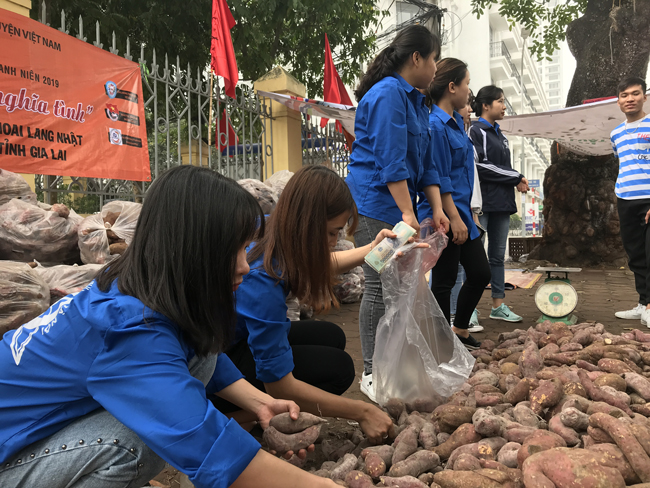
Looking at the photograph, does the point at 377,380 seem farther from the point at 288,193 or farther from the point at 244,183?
the point at 244,183

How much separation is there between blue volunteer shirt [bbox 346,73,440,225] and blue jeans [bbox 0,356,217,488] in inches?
60.7

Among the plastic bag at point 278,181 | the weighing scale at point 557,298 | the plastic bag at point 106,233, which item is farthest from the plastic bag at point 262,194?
the weighing scale at point 557,298

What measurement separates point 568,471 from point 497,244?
2.95 metres

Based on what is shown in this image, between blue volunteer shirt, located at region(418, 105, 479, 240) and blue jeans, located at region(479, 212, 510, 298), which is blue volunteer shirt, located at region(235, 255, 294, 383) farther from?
blue jeans, located at region(479, 212, 510, 298)

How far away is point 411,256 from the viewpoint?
2072 mm

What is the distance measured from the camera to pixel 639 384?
6.01ft

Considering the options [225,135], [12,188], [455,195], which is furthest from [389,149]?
[225,135]

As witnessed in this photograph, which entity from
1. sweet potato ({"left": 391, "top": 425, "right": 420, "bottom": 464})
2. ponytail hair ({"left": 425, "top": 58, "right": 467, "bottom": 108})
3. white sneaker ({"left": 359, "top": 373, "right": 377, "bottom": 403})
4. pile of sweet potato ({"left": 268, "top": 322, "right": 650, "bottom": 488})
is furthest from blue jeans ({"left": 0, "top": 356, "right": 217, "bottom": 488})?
ponytail hair ({"left": 425, "top": 58, "right": 467, "bottom": 108})

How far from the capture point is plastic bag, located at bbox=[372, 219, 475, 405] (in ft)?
6.51

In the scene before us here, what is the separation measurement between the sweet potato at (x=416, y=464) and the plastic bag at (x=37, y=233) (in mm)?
2541

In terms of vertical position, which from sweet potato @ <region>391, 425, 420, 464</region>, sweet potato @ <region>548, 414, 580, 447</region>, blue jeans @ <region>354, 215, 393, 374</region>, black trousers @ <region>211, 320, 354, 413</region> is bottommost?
sweet potato @ <region>391, 425, 420, 464</region>

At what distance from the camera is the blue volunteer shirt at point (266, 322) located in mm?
1584

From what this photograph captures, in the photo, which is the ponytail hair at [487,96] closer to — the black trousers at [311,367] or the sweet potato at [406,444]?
the black trousers at [311,367]

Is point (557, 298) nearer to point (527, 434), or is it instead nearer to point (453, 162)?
point (453, 162)
